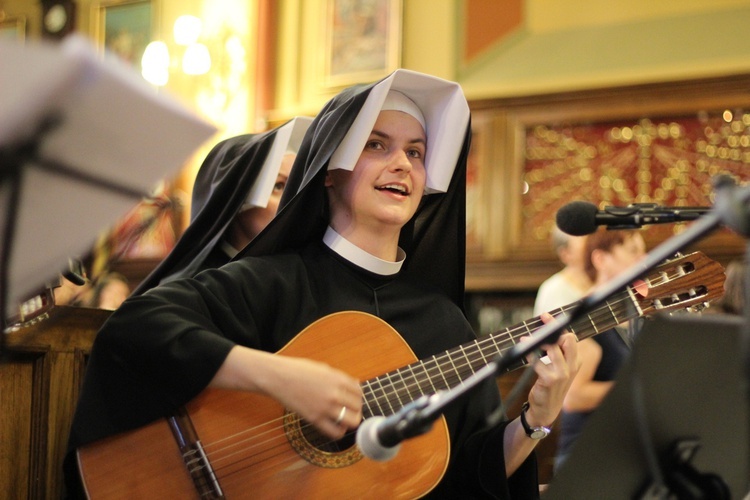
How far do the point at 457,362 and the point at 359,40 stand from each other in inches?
237

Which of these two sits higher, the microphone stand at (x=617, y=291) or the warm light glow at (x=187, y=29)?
the warm light glow at (x=187, y=29)

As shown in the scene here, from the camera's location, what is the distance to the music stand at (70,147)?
1.39m

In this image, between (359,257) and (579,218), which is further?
(359,257)

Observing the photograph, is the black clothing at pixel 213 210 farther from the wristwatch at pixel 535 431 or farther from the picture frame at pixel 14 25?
the picture frame at pixel 14 25

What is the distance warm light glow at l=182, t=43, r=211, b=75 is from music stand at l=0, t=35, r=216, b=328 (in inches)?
284

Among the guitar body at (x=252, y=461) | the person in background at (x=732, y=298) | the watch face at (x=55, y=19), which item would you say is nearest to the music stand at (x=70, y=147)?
the guitar body at (x=252, y=461)

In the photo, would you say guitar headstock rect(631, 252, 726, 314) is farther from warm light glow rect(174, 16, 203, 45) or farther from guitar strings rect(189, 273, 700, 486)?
warm light glow rect(174, 16, 203, 45)

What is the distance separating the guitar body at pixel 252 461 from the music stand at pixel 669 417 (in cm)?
85

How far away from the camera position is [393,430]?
5.79 ft

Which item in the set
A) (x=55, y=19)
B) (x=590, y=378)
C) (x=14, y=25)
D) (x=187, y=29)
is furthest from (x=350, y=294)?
(x=14, y=25)

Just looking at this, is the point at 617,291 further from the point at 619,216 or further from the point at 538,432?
the point at 538,432

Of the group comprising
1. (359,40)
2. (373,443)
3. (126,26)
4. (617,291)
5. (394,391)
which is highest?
(126,26)

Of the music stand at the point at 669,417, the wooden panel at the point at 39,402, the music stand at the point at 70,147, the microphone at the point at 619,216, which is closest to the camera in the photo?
the music stand at the point at 70,147

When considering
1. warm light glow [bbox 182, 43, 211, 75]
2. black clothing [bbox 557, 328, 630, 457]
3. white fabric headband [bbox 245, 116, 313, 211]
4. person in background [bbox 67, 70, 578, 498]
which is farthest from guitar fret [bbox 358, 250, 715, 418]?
warm light glow [bbox 182, 43, 211, 75]
